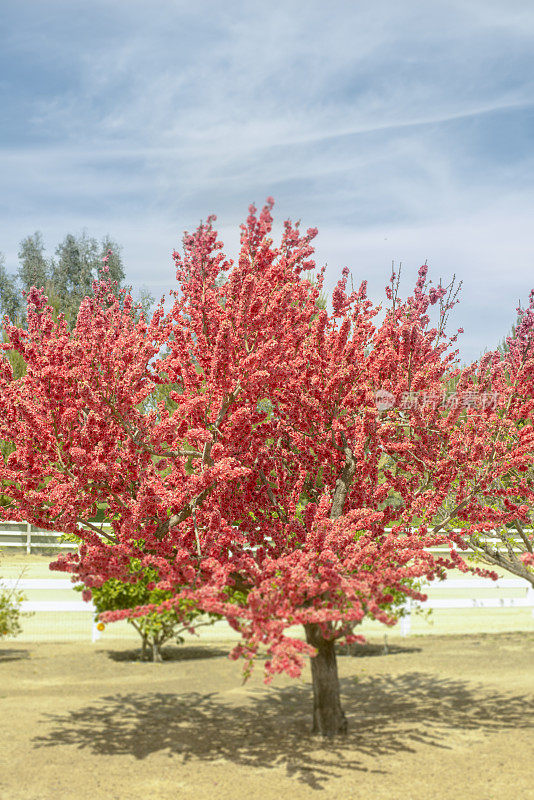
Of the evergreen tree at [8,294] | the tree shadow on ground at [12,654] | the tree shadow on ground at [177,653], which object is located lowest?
the tree shadow on ground at [177,653]

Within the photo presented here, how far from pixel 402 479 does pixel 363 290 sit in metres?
2.19

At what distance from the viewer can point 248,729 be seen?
925 centimetres

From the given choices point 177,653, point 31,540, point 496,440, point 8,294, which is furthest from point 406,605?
point 8,294

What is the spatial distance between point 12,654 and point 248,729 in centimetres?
585

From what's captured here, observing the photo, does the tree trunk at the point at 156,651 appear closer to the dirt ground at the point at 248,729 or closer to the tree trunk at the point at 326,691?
the dirt ground at the point at 248,729

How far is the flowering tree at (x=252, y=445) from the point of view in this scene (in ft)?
22.3

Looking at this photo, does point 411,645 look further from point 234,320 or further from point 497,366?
point 234,320

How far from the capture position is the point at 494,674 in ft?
40.8

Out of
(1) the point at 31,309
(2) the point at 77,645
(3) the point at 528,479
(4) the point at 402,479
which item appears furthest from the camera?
(2) the point at 77,645

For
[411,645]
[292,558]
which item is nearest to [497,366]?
[292,558]

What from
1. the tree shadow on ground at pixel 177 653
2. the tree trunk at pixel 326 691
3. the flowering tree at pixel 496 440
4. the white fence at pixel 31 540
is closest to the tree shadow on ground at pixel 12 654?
the tree shadow on ground at pixel 177 653

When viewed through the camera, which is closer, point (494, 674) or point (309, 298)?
point (309, 298)

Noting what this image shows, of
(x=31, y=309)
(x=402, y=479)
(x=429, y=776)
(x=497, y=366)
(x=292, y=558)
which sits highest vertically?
(x=31, y=309)

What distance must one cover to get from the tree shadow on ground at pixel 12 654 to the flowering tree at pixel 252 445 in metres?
5.94
